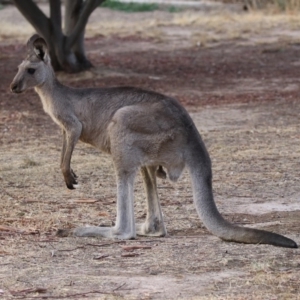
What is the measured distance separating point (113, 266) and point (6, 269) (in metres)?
0.62

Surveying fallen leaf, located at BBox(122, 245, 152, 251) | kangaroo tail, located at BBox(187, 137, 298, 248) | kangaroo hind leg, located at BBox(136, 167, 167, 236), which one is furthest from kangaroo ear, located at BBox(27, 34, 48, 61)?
fallen leaf, located at BBox(122, 245, 152, 251)

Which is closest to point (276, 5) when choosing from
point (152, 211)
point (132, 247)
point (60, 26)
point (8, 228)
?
point (60, 26)

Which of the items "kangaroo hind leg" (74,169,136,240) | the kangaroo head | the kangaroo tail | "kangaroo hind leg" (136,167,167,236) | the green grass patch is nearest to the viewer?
the kangaroo tail

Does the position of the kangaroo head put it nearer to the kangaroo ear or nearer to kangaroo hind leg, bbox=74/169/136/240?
the kangaroo ear

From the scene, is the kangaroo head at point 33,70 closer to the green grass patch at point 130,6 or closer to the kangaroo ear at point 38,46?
the kangaroo ear at point 38,46

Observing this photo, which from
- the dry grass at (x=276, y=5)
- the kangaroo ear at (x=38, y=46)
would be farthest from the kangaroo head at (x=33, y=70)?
the dry grass at (x=276, y=5)

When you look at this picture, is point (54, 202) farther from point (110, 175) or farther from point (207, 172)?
point (207, 172)

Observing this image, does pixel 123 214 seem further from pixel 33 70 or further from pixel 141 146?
pixel 33 70

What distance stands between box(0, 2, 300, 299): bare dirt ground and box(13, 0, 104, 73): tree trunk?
341 mm

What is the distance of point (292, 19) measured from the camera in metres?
23.8

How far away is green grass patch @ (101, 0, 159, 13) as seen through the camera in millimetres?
27594

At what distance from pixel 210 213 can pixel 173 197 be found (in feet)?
5.85

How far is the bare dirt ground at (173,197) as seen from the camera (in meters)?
5.23

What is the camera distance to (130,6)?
2783cm
